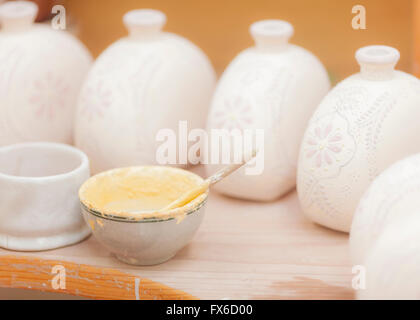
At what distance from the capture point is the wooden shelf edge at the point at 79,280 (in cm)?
94

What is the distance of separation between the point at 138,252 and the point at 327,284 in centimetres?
23

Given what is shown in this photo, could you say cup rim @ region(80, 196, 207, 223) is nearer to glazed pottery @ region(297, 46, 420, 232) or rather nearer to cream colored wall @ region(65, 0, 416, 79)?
glazed pottery @ region(297, 46, 420, 232)

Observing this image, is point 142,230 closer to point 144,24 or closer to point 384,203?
point 384,203

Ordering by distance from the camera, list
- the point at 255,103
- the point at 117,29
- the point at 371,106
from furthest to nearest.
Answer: the point at 117,29 → the point at 255,103 → the point at 371,106

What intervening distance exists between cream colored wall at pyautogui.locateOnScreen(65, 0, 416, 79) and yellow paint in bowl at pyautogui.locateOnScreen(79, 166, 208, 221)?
45cm

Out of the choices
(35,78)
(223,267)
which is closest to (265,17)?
(35,78)

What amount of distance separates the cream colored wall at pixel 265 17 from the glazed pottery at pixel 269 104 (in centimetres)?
24

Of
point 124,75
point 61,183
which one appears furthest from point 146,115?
point 61,183

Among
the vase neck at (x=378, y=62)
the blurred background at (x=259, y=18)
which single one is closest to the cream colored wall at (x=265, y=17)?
the blurred background at (x=259, y=18)

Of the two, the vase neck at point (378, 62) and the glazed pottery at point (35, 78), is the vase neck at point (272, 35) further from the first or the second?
the glazed pottery at point (35, 78)

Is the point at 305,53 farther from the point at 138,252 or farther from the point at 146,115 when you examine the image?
the point at 138,252

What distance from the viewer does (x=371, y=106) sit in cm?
100
